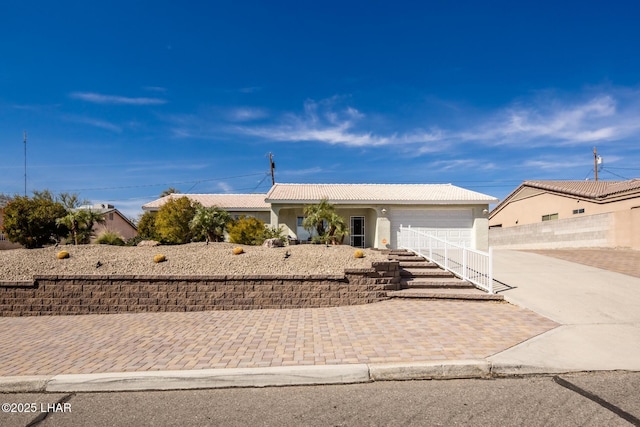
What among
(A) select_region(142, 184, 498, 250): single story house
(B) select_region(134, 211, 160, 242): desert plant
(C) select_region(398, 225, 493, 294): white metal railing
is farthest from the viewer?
(B) select_region(134, 211, 160, 242): desert plant

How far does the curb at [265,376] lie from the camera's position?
13.2 ft

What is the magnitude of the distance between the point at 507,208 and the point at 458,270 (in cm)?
2043

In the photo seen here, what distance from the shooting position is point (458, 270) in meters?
9.75

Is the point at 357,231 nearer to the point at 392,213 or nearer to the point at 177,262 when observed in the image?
the point at 392,213

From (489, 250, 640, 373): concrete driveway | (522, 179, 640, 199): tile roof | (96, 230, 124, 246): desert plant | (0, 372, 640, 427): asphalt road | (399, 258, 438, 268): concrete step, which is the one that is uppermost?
(522, 179, 640, 199): tile roof

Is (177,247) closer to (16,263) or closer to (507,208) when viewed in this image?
(16,263)

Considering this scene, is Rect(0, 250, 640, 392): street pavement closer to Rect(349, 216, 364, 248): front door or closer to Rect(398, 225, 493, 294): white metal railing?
Rect(398, 225, 493, 294): white metal railing

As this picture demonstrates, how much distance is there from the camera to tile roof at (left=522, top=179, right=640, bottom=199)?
17800 millimetres

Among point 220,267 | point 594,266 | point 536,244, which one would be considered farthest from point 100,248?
point 536,244

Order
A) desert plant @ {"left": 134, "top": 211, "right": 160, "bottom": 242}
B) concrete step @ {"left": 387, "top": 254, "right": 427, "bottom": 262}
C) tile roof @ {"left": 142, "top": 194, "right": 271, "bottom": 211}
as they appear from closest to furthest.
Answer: concrete step @ {"left": 387, "top": 254, "right": 427, "bottom": 262} < desert plant @ {"left": 134, "top": 211, "right": 160, "bottom": 242} < tile roof @ {"left": 142, "top": 194, "right": 271, "bottom": 211}

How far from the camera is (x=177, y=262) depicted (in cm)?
904

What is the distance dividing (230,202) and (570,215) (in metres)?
19.6

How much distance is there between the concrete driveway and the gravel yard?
367cm

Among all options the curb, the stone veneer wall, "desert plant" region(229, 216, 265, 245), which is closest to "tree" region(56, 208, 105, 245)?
"desert plant" region(229, 216, 265, 245)
